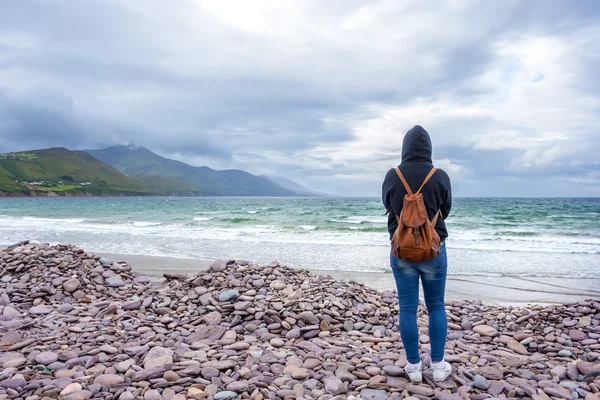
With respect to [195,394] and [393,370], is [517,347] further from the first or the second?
[195,394]

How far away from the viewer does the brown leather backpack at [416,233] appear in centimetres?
302

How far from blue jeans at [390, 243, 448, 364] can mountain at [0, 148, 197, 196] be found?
136 m

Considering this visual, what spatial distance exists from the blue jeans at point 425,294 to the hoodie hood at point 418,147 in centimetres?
77

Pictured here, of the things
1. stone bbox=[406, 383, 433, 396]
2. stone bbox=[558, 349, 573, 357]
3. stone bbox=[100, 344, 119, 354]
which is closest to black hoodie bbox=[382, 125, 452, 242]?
stone bbox=[406, 383, 433, 396]

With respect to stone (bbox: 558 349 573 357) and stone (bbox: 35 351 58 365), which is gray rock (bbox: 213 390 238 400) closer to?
stone (bbox: 35 351 58 365)

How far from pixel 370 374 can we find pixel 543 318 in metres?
3.58

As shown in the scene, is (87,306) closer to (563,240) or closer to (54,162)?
(563,240)

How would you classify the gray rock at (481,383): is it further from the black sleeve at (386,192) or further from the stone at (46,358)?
the stone at (46,358)

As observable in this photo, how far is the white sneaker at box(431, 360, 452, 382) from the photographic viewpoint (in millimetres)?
3459

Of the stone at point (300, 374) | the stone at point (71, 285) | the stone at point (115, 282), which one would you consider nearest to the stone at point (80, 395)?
the stone at point (300, 374)

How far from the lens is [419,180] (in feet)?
10.4

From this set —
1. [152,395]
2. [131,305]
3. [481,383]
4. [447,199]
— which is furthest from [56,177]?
[481,383]

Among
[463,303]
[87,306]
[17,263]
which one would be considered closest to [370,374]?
[463,303]

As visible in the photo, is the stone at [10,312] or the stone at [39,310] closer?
the stone at [10,312]
